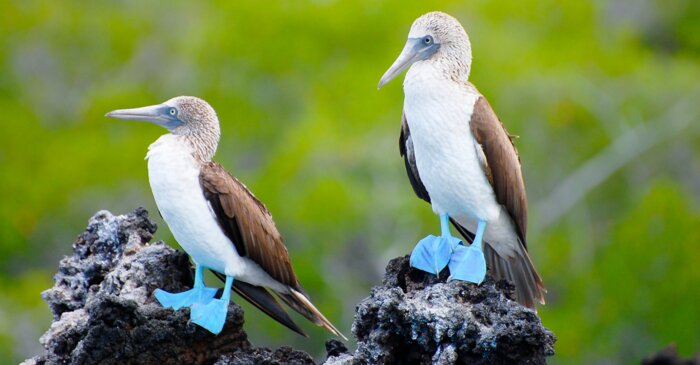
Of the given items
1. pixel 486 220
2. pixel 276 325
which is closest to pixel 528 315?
pixel 486 220

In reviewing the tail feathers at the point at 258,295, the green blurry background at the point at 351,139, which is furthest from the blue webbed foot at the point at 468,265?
the green blurry background at the point at 351,139

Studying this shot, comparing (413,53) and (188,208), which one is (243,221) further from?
(413,53)

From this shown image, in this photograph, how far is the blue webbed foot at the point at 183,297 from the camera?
252 inches

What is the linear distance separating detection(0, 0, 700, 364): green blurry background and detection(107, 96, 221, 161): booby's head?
7.88 metres

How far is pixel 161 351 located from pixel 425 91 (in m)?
1.77

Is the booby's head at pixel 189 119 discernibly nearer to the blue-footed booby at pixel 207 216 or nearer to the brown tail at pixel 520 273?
the blue-footed booby at pixel 207 216

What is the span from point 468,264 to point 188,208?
142 centimetres

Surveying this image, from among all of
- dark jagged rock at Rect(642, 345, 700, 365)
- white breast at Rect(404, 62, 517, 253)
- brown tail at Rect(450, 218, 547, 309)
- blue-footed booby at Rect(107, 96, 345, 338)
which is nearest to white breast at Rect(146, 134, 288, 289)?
blue-footed booby at Rect(107, 96, 345, 338)

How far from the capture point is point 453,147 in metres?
6.30

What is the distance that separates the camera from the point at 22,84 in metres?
21.2

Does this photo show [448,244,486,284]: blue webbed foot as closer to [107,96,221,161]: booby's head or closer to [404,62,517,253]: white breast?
[404,62,517,253]: white breast

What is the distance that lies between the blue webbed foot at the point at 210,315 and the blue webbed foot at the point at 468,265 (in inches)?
44.2

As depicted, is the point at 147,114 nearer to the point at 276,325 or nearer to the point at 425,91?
the point at 425,91

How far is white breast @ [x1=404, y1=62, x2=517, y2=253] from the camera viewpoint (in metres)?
6.29
